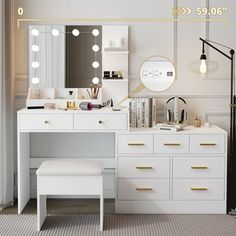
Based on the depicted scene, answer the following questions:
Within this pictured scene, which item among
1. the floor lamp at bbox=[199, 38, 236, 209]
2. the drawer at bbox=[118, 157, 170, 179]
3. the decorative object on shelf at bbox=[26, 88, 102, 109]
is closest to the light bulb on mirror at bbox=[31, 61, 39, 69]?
the decorative object on shelf at bbox=[26, 88, 102, 109]

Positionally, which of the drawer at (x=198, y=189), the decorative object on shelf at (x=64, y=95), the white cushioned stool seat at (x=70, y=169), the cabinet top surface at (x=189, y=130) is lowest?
the drawer at (x=198, y=189)

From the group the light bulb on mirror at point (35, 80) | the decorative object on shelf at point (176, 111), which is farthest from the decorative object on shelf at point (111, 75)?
the light bulb on mirror at point (35, 80)

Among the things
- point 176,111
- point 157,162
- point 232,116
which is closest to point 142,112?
point 176,111

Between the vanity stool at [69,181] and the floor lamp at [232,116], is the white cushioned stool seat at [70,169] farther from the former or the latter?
the floor lamp at [232,116]

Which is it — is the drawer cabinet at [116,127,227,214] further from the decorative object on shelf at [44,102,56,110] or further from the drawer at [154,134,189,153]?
the decorative object on shelf at [44,102,56,110]

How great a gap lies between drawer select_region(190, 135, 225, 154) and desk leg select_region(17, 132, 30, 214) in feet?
4.53

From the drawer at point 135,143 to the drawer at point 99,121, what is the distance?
109 millimetres

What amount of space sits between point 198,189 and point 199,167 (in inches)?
7.0

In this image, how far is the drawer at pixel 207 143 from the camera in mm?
4297

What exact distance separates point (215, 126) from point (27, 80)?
5.60 ft

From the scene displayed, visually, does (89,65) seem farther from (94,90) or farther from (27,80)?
(27,80)

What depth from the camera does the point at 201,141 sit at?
4.30m

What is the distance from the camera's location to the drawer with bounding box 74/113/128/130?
4.28 meters

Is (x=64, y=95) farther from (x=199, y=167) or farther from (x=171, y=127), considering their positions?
(x=199, y=167)
